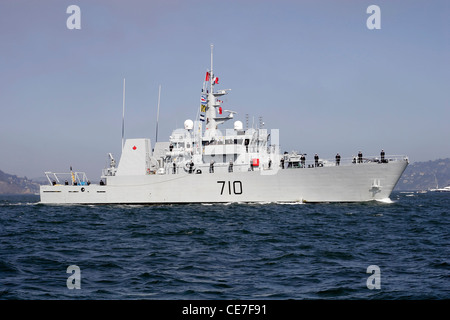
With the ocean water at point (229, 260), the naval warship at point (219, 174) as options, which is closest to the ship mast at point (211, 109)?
the naval warship at point (219, 174)

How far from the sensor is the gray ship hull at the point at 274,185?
3375cm

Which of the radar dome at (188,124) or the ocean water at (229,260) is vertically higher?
the radar dome at (188,124)

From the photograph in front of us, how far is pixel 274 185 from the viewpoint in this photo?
114 feet

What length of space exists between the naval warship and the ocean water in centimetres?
1077

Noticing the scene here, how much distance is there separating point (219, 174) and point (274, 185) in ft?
14.6

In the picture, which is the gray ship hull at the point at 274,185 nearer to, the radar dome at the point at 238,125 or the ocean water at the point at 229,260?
the radar dome at the point at 238,125

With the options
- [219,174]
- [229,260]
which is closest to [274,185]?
[219,174]

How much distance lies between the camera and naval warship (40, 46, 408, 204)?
34000mm

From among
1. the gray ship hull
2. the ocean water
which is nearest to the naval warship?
the gray ship hull

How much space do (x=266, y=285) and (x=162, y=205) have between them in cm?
2888

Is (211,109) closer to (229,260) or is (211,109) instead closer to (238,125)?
(238,125)

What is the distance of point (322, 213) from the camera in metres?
27.5

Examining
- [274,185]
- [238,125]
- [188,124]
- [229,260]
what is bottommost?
[229,260]
